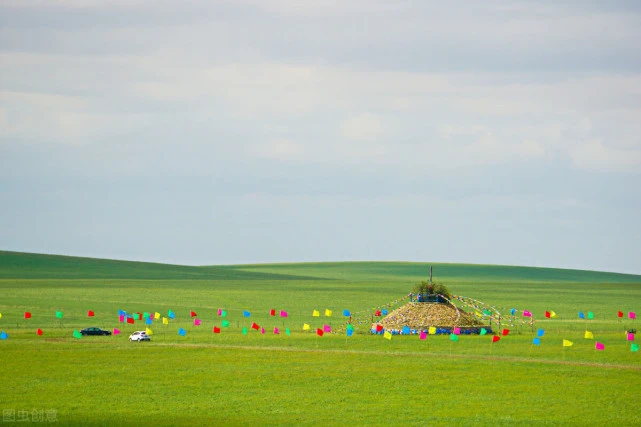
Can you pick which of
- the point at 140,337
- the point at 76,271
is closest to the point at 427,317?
the point at 140,337

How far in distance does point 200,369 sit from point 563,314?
5718cm

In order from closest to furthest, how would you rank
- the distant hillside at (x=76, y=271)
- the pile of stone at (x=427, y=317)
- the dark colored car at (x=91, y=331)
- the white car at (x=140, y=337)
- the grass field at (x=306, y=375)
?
the grass field at (x=306, y=375), the white car at (x=140, y=337), the dark colored car at (x=91, y=331), the pile of stone at (x=427, y=317), the distant hillside at (x=76, y=271)

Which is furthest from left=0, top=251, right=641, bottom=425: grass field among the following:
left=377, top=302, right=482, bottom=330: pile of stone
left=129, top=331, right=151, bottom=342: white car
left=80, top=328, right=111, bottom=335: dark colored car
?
left=377, top=302, right=482, bottom=330: pile of stone

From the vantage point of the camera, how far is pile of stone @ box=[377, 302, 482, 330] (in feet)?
255

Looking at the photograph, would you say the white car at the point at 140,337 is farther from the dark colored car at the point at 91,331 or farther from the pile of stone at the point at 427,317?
the pile of stone at the point at 427,317

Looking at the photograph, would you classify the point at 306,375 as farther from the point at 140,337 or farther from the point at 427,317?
the point at 427,317

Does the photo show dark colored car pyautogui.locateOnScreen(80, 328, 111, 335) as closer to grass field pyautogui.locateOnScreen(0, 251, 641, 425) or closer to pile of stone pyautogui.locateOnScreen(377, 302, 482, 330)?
grass field pyautogui.locateOnScreen(0, 251, 641, 425)

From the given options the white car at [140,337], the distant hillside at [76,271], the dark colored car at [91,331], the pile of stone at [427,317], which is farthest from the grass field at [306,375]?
the distant hillside at [76,271]

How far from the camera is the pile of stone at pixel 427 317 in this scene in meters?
77.6

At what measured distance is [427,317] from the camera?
78.1 meters

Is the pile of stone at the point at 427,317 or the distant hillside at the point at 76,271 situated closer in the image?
the pile of stone at the point at 427,317

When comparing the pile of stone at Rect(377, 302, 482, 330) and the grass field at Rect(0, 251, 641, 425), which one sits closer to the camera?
the grass field at Rect(0, 251, 641, 425)

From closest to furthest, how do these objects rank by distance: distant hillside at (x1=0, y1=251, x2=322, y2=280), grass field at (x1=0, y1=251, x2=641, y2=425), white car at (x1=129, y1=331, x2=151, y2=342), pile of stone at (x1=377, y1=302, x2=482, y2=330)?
grass field at (x1=0, y1=251, x2=641, y2=425) → white car at (x1=129, y1=331, x2=151, y2=342) → pile of stone at (x1=377, y1=302, x2=482, y2=330) → distant hillside at (x1=0, y1=251, x2=322, y2=280)

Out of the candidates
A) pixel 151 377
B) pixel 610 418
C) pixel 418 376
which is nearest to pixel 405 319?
pixel 418 376
